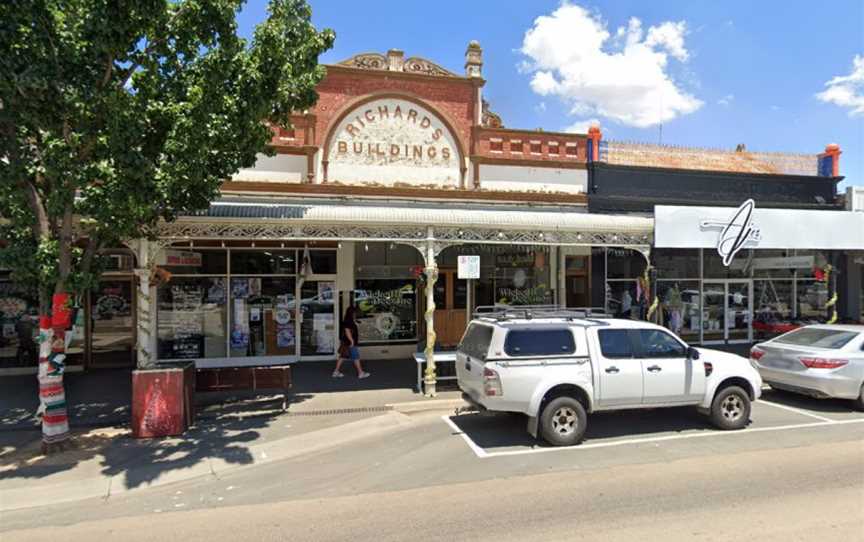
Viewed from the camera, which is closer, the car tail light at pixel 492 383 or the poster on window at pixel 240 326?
the car tail light at pixel 492 383

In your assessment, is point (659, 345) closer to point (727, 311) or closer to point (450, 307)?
point (450, 307)

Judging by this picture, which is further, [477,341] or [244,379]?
[244,379]

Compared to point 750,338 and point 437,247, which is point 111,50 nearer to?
point 437,247

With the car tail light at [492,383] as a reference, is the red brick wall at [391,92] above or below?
above

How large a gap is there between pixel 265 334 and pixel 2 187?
7.27 meters

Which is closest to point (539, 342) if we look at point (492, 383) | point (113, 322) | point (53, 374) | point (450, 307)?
point (492, 383)

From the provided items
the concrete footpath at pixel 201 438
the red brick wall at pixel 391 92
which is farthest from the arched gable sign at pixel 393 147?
the concrete footpath at pixel 201 438

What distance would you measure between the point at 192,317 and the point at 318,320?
3.20m

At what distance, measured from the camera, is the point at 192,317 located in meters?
12.9

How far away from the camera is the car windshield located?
897 centimetres

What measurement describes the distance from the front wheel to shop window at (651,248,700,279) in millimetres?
8068

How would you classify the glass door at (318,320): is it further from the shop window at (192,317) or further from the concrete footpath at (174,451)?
the concrete footpath at (174,451)

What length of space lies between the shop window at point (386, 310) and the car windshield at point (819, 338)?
8.64 metres

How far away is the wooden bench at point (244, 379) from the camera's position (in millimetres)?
9211
